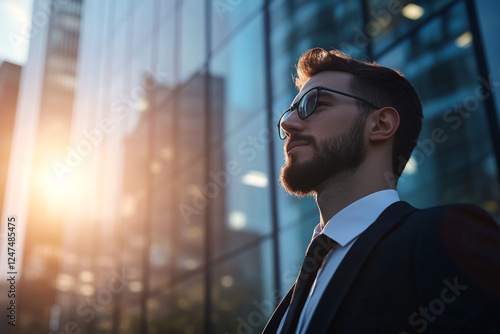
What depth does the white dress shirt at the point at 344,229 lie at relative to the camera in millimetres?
1679

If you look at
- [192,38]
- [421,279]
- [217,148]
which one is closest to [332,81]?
[421,279]

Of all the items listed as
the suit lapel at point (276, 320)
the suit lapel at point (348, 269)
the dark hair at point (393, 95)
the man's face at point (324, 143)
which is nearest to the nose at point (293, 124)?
the man's face at point (324, 143)

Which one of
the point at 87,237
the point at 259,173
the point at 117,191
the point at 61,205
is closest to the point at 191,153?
the point at 259,173

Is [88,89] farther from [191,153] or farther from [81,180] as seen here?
[191,153]

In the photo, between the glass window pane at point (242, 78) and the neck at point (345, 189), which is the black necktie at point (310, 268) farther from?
the glass window pane at point (242, 78)

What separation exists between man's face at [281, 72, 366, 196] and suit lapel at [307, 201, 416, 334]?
37 centimetres

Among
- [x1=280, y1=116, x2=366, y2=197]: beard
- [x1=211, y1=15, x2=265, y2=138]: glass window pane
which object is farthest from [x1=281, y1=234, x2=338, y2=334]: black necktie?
[x1=211, y1=15, x2=265, y2=138]: glass window pane

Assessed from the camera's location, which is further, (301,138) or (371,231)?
(301,138)

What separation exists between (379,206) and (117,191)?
13703 millimetres

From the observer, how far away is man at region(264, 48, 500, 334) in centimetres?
127

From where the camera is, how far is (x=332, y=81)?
89.9 inches

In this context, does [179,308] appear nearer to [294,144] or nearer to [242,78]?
[242,78]

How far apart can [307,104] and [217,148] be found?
7861mm

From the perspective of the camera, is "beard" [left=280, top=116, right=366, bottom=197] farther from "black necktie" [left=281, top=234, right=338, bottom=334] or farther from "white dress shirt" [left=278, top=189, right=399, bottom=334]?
"black necktie" [left=281, top=234, right=338, bottom=334]
